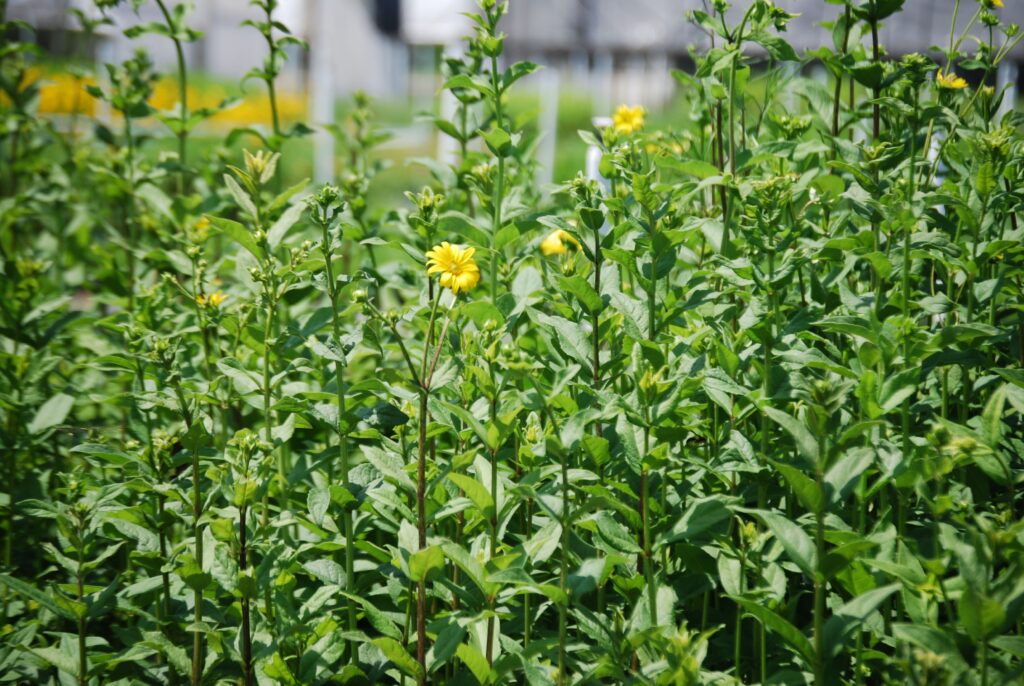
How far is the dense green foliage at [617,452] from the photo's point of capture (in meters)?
1.22

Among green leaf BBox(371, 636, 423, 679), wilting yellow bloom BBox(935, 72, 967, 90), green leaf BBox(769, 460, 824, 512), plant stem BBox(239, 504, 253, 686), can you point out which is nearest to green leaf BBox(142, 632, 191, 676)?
plant stem BBox(239, 504, 253, 686)

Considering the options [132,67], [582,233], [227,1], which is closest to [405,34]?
[227,1]

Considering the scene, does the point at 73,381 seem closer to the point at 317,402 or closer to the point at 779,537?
the point at 317,402

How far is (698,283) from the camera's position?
1.55m

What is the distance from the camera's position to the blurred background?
11523 mm

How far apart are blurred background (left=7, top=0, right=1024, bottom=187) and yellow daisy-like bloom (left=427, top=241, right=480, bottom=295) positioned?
244 inches

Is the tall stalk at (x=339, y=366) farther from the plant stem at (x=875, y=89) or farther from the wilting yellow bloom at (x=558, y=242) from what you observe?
the plant stem at (x=875, y=89)

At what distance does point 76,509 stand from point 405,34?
18.7 metres

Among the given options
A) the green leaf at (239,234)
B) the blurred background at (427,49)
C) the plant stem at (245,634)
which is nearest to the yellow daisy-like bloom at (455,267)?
the green leaf at (239,234)

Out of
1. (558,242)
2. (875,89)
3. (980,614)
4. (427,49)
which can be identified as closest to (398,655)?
(980,614)

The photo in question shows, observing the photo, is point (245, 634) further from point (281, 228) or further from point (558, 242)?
point (558, 242)

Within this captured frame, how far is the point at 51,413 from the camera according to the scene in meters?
1.88

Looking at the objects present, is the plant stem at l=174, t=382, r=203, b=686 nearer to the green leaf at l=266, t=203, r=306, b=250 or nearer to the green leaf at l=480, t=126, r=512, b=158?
the green leaf at l=266, t=203, r=306, b=250

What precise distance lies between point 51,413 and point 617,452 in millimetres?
1231
